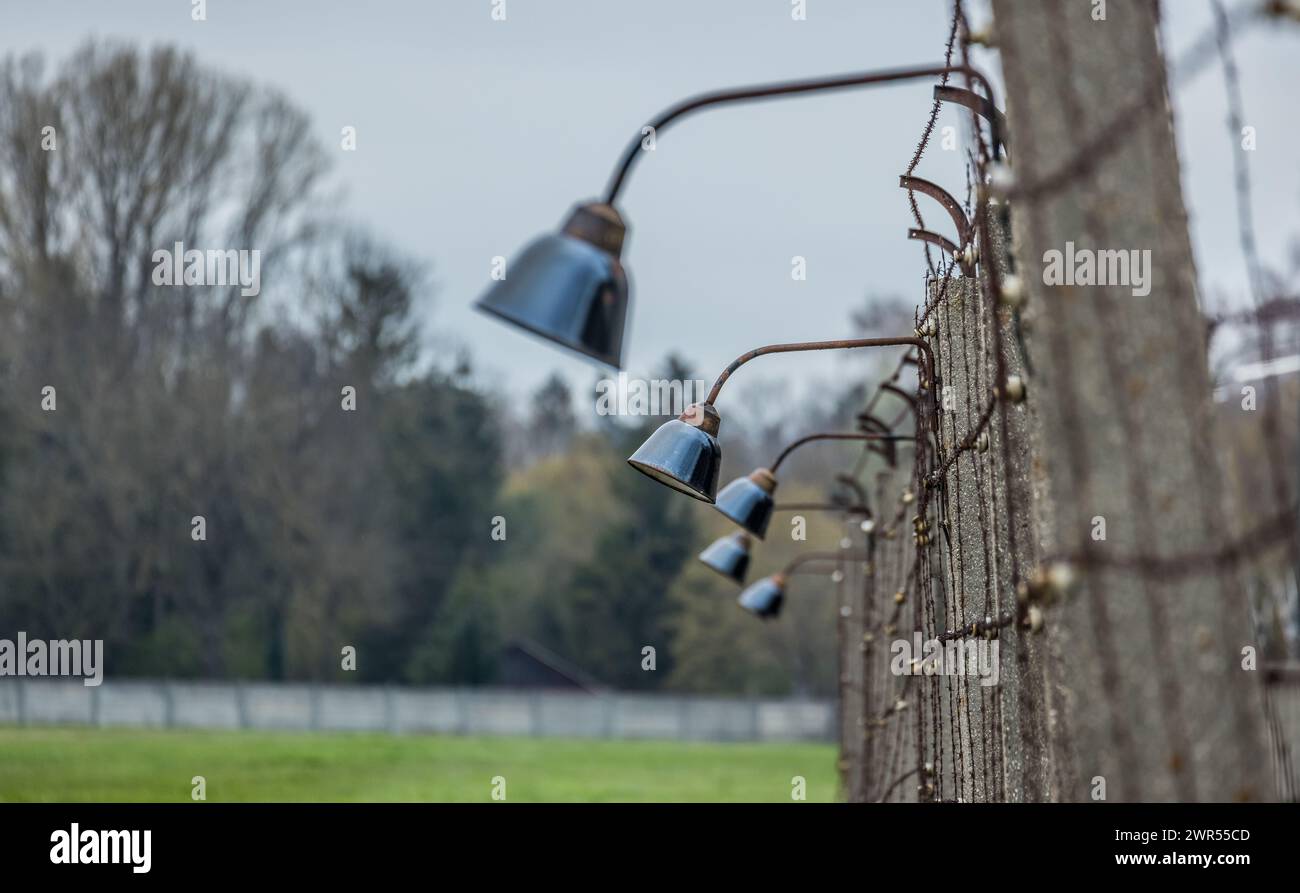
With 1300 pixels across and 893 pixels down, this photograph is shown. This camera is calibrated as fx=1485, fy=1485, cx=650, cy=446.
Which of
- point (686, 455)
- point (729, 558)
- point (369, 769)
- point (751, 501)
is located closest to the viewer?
point (686, 455)

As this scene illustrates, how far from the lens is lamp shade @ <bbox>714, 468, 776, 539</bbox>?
5500 mm

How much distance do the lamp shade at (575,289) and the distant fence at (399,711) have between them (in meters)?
25.9

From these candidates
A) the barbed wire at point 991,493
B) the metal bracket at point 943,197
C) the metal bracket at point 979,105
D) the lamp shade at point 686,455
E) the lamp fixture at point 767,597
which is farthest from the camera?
the lamp fixture at point 767,597

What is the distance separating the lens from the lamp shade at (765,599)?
9781 millimetres

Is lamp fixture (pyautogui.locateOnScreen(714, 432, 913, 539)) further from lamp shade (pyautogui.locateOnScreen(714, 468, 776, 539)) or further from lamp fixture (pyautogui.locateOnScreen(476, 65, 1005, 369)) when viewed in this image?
lamp fixture (pyautogui.locateOnScreen(476, 65, 1005, 369))

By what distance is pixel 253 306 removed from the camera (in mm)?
31031

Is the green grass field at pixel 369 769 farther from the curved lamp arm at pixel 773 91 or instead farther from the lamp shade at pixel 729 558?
the curved lamp arm at pixel 773 91

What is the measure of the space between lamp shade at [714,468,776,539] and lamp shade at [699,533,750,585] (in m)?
1.93

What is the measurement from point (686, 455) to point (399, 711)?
1064 inches

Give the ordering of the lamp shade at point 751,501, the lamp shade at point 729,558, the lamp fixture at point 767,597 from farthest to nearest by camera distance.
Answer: the lamp fixture at point 767,597
the lamp shade at point 729,558
the lamp shade at point 751,501

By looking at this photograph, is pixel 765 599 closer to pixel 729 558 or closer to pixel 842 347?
pixel 729 558

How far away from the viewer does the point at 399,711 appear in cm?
2973

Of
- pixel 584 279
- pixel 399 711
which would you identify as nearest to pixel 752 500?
pixel 584 279

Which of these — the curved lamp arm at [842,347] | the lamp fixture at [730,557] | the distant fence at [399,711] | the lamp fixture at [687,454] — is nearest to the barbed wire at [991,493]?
the curved lamp arm at [842,347]
